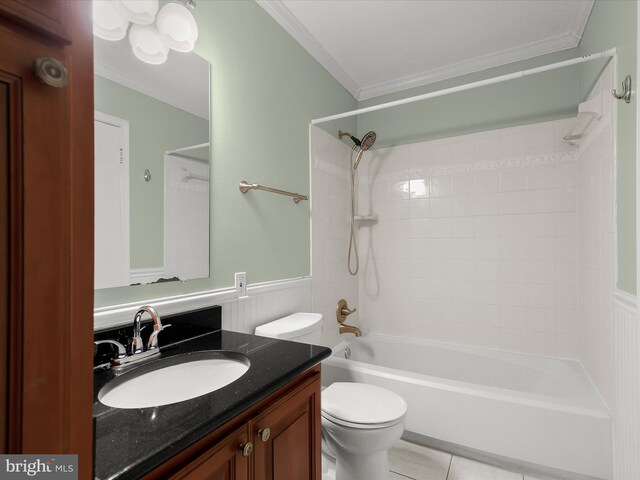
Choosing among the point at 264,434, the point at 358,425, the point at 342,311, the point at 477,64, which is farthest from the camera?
the point at 342,311

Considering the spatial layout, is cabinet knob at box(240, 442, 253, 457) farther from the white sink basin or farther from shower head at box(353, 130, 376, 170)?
shower head at box(353, 130, 376, 170)

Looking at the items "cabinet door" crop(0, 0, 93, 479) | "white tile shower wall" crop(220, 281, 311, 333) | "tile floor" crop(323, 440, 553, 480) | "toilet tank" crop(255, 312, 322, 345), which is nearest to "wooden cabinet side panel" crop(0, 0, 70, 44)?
"cabinet door" crop(0, 0, 93, 479)

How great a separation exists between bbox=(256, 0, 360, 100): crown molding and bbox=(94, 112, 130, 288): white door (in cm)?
120

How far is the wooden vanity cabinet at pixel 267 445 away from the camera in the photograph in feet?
2.12

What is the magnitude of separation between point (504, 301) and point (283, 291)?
5.48ft

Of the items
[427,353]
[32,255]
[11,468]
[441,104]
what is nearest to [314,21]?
[441,104]

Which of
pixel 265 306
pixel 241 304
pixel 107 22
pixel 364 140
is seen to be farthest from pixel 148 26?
pixel 364 140

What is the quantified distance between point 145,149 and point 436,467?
81.9 inches

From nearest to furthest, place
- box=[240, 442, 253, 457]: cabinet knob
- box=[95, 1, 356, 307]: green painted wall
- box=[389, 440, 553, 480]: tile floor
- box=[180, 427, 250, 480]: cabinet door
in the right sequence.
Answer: box=[180, 427, 250, 480]: cabinet door, box=[240, 442, 253, 457]: cabinet knob, box=[95, 1, 356, 307]: green painted wall, box=[389, 440, 553, 480]: tile floor

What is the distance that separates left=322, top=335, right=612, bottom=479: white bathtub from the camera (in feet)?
4.98

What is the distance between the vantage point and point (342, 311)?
2510 millimetres

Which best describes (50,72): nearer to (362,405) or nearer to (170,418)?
(170,418)

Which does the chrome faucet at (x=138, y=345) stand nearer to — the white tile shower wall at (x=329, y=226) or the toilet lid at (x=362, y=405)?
the toilet lid at (x=362, y=405)

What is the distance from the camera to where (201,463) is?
2.13 ft
